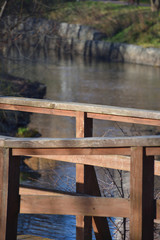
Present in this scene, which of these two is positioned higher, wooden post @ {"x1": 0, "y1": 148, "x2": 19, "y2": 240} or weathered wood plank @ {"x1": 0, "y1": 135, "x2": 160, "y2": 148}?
weathered wood plank @ {"x1": 0, "y1": 135, "x2": 160, "y2": 148}

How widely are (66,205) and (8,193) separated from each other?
32cm

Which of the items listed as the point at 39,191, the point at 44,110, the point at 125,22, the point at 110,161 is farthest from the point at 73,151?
the point at 125,22

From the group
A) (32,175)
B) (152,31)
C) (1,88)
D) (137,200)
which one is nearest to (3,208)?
(137,200)

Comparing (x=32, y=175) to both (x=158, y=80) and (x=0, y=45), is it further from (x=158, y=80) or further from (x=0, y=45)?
(x=158, y=80)

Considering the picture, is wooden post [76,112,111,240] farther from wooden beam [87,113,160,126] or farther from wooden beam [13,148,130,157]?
wooden beam [13,148,130,157]

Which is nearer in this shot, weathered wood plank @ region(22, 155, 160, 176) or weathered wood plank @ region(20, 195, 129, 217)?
weathered wood plank @ region(20, 195, 129, 217)

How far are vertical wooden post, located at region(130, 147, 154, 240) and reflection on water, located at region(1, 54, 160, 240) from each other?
8.41ft

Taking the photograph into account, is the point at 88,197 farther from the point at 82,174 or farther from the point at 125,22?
the point at 125,22

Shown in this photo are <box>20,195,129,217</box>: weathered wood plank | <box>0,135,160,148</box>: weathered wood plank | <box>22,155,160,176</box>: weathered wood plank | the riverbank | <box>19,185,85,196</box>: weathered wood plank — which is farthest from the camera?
the riverbank

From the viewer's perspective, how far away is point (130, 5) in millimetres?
39469

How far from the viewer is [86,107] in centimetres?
384

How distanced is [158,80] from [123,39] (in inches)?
427

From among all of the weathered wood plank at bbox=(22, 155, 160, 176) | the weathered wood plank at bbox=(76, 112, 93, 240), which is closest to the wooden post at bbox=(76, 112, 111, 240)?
the weathered wood plank at bbox=(76, 112, 93, 240)

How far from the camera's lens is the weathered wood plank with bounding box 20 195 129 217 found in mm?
2613
